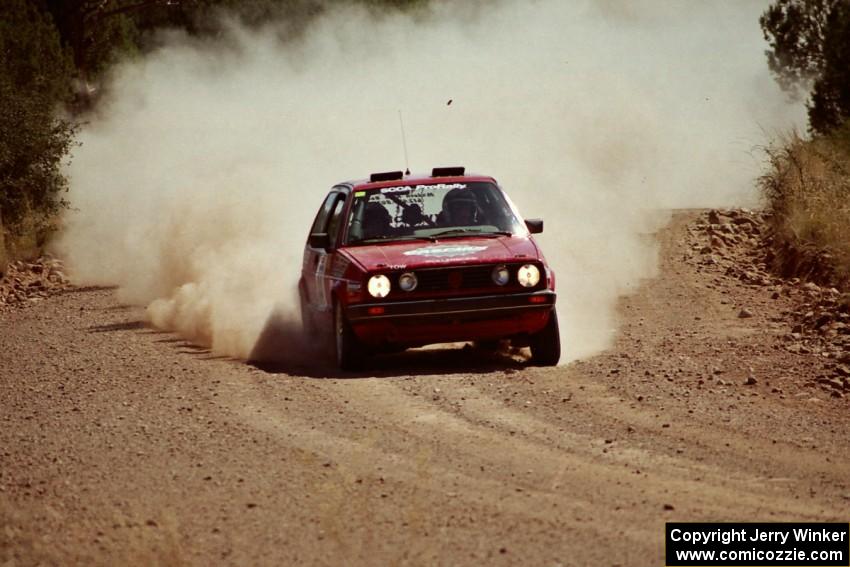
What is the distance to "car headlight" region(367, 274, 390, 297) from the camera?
35.2 feet

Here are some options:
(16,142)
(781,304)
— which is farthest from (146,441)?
(16,142)

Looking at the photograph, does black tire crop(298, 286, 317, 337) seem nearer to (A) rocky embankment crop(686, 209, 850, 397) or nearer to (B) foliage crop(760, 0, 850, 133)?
(A) rocky embankment crop(686, 209, 850, 397)

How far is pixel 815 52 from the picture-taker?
3131 centimetres

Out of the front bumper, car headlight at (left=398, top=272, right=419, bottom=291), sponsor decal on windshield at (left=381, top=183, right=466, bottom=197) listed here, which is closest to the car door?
sponsor decal on windshield at (left=381, top=183, right=466, bottom=197)

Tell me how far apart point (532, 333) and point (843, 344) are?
8.40 ft

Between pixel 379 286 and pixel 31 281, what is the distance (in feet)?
40.6

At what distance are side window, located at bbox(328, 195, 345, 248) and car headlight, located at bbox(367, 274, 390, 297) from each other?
1.06 m

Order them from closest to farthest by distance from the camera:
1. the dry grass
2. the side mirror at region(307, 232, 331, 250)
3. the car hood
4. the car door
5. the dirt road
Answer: the dirt road, the car hood, the side mirror at region(307, 232, 331, 250), the car door, the dry grass

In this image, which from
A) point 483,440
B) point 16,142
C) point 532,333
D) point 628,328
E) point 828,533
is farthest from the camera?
point 16,142

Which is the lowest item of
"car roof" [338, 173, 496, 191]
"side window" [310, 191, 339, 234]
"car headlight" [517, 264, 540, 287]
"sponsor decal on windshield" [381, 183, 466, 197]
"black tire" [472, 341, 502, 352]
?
"black tire" [472, 341, 502, 352]

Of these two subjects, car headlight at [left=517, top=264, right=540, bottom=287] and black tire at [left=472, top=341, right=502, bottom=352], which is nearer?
car headlight at [left=517, top=264, right=540, bottom=287]

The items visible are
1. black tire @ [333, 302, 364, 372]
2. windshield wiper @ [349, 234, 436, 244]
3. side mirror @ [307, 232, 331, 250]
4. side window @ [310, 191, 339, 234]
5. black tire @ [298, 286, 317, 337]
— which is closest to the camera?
black tire @ [333, 302, 364, 372]

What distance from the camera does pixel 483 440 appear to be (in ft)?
26.2

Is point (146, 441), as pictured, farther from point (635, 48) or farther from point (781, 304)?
point (635, 48)
